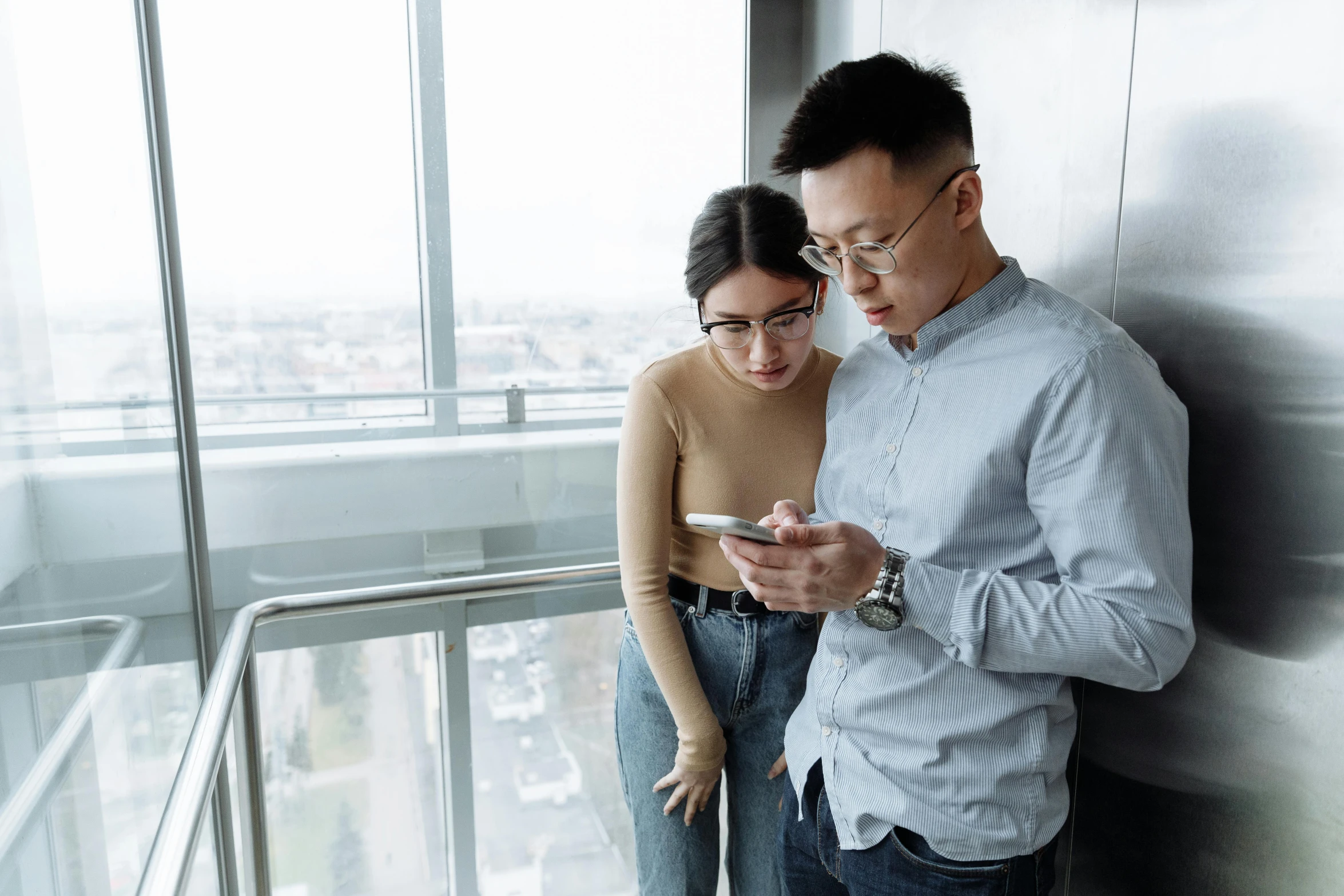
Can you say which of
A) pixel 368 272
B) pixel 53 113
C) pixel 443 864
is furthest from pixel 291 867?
pixel 53 113

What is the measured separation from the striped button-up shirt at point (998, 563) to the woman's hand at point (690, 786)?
197 mm

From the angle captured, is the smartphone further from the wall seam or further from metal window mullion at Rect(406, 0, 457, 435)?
metal window mullion at Rect(406, 0, 457, 435)

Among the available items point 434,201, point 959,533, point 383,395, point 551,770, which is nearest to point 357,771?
point 551,770

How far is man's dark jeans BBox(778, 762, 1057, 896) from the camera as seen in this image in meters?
1.03

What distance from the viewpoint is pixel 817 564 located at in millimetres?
977

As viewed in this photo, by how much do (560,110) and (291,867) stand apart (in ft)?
7.57

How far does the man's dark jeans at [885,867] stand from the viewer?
1.03 metres

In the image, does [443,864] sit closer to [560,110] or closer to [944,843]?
[944,843]

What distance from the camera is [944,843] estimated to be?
103cm

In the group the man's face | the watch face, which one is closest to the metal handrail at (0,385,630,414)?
the man's face

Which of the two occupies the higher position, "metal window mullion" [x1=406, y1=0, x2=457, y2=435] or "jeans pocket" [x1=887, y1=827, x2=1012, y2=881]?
"metal window mullion" [x1=406, y1=0, x2=457, y2=435]

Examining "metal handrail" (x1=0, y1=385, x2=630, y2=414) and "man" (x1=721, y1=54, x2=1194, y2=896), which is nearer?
"man" (x1=721, y1=54, x2=1194, y2=896)

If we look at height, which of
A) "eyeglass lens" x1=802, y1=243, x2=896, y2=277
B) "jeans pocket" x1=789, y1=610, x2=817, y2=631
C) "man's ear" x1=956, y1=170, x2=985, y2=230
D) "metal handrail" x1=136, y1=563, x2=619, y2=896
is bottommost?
"metal handrail" x1=136, y1=563, x2=619, y2=896

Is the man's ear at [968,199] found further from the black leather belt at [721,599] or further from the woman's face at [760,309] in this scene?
the black leather belt at [721,599]
